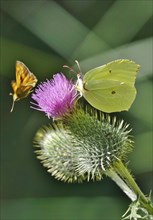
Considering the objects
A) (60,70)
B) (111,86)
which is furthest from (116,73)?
(60,70)

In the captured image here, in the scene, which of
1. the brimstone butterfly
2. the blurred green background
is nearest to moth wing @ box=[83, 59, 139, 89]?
the brimstone butterfly

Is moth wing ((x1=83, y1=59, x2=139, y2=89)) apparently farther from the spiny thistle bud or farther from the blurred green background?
the blurred green background

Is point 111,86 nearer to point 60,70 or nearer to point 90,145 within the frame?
point 90,145

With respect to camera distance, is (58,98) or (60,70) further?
(60,70)

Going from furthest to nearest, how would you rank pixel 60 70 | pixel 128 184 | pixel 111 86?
pixel 60 70 → pixel 111 86 → pixel 128 184

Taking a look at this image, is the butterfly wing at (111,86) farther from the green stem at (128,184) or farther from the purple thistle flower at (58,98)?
the green stem at (128,184)

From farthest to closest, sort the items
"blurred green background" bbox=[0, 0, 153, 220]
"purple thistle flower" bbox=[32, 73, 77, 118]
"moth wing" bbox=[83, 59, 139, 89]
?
"blurred green background" bbox=[0, 0, 153, 220] → "purple thistle flower" bbox=[32, 73, 77, 118] → "moth wing" bbox=[83, 59, 139, 89]

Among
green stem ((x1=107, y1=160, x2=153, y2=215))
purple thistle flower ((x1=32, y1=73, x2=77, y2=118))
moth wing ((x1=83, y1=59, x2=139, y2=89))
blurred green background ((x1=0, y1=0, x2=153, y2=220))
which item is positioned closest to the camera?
green stem ((x1=107, y1=160, x2=153, y2=215))

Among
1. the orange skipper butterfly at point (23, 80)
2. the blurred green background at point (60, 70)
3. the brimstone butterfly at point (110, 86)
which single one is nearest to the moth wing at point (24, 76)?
the orange skipper butterfly at point (23, 80)
